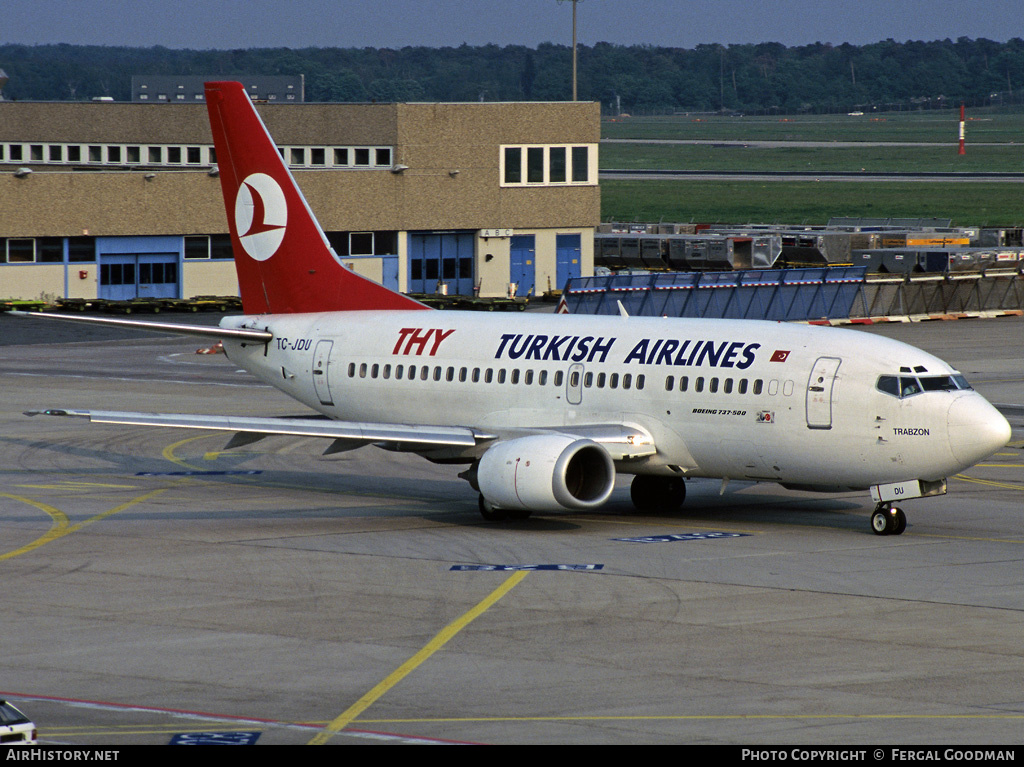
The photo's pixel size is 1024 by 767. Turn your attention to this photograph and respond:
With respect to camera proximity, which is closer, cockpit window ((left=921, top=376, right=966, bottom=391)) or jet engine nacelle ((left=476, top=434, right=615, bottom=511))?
cockpit window ((left=921, top=376, right=966, bottom=391))

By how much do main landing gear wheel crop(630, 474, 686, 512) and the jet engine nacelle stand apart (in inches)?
123

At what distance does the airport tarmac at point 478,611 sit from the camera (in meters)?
19.2

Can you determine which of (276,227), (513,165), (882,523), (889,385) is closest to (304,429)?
(276,227)

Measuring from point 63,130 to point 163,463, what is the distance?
2792 inches

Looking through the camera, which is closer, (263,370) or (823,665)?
(823,665)

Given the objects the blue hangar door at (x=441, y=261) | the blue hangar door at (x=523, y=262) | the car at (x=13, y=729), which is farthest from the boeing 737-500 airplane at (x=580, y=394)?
the blue hangar door at (x=523, y=262)

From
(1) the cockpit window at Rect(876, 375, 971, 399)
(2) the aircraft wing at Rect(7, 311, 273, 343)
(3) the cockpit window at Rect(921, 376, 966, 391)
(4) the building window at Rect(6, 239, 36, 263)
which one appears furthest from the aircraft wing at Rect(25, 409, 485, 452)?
(4) the building window at Rect(6, 239, 36, 263)

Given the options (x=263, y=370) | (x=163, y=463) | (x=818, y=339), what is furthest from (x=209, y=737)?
(x=163, y=463)

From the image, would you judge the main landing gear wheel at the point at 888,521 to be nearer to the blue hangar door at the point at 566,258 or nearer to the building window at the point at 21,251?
the building window at the point at 21,251

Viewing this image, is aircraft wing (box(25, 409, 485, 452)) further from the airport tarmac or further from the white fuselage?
the airport tarmac

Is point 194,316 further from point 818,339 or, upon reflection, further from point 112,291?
point 818,339

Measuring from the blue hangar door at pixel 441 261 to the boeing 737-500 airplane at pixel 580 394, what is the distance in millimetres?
55296

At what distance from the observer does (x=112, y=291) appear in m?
87.3

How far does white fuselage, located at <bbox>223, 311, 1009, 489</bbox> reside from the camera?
102 ft
